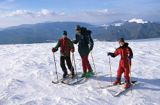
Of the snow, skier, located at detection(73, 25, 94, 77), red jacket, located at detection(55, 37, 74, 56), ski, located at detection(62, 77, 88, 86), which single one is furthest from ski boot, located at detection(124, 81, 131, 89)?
red jacket, located at detection(55, 37, 74, 56)

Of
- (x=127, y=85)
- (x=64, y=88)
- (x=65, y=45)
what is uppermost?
(x=65, y=45)

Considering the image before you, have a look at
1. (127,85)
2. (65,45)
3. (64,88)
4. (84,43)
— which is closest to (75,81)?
(64,88)

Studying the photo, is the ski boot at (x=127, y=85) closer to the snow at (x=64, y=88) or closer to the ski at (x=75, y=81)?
the snow at (x=64, y=88)

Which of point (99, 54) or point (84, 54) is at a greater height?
point (84, 54)

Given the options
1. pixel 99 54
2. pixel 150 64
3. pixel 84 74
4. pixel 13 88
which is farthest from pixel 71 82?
pixel 99 54

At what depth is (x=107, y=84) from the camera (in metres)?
13.4

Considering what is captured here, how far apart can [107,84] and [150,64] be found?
567 cm

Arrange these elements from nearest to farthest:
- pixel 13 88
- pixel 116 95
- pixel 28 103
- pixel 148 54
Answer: pixel 28 103, pixel 116 95, pixel 13 88, pixel 148 54

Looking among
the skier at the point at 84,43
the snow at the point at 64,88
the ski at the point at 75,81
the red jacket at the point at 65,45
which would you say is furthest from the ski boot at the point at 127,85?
the red jacket at the point at 65,45

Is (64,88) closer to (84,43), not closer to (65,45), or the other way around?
(65,45)

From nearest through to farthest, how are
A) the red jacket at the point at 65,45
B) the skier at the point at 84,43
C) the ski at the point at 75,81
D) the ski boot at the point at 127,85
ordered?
the ski boot at the point at 127,85 < the ski at the point at 75,81 < the red jacket at the point at 65,45 < the skier at the point at 84,43

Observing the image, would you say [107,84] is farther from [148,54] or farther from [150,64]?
[148,54]

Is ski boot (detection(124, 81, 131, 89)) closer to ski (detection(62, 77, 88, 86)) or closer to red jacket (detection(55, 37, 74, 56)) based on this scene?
ski (detection(62, 77, 88, 86))

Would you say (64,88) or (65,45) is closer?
(64,88)
